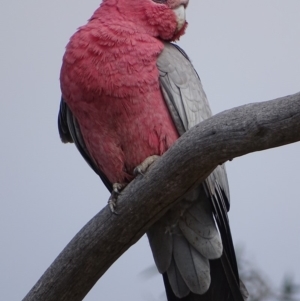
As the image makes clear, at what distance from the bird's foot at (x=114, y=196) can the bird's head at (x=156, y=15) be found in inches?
42.6

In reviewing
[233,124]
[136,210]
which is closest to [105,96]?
[136,210]

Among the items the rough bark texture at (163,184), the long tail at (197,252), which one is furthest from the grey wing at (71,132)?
the rough bark texture at (163,184)

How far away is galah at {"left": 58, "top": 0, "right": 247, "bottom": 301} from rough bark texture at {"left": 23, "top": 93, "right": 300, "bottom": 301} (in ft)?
0.76

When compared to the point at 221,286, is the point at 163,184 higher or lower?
higher

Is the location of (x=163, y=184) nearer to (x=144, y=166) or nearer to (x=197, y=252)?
(x=144, y=166)

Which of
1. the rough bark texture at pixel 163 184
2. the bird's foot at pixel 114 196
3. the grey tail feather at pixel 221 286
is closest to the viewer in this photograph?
the rough bark texture at pixel 163 184

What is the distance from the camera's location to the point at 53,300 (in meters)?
4.36

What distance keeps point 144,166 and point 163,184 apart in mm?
425

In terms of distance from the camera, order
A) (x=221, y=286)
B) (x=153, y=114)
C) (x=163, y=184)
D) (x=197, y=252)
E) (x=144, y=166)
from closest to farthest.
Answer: (x=163, y=184) → (x=144, y=166) → (x=153, y=114) → (x=221, y=286) → (x=197, y=252)

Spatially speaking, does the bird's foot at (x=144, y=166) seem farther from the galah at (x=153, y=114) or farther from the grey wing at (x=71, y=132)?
the grey wing at (x=71, y=132)

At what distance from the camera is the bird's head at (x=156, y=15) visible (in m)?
4.87

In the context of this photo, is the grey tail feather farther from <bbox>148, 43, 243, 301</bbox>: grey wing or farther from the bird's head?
the bird's head

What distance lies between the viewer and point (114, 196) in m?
4.52

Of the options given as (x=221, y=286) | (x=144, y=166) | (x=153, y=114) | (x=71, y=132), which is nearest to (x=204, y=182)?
(x=144, y=166)
